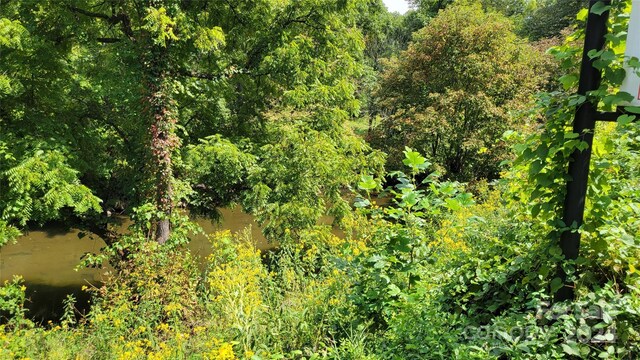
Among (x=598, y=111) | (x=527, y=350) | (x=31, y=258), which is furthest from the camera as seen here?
(x=31, y=258)

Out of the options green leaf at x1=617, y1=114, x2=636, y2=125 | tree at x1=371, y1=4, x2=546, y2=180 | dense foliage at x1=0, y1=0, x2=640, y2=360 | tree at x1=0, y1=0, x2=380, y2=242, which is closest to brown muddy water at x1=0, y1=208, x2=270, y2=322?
dense foliage at x1=0, y1=0, x2=640, y2=360

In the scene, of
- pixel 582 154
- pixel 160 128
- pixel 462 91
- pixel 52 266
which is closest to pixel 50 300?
pixel 52 266

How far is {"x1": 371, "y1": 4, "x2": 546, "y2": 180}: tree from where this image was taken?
12.8 m

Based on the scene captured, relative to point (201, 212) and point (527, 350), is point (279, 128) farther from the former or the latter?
point (527, 350)

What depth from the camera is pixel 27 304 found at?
848 cm

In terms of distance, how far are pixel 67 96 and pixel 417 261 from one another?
689 cm

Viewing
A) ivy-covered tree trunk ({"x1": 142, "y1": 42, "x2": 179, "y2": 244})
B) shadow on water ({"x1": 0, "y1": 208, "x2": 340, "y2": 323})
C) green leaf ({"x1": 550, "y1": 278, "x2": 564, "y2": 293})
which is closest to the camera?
green leaf ({"x1": 550, "y1": 278, "x2": 564, "y2": 293})

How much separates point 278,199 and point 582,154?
5225 millimetres

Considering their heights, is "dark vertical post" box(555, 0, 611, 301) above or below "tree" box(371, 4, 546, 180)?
below

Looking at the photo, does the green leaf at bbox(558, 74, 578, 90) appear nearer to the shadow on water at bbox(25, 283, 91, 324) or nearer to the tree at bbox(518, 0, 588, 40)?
the shadow on water at bbox(25, 283, 91, 324)

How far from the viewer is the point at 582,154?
6.61ft

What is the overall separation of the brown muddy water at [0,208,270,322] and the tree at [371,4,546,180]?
6671 mm

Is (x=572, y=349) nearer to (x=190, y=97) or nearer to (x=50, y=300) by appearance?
(x=190, y=97)

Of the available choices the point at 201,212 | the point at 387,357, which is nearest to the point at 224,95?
the point at 201,212
